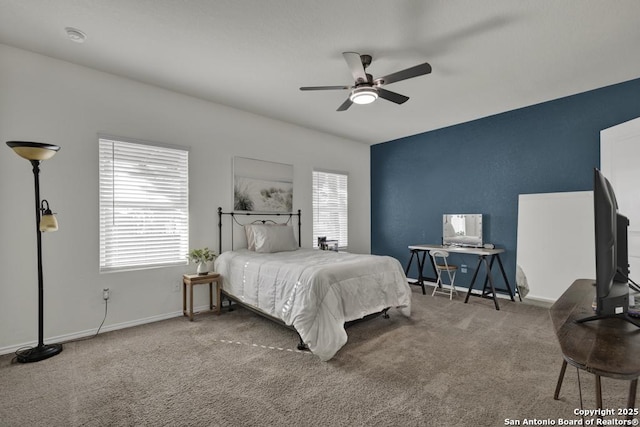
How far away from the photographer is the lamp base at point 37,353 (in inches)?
104

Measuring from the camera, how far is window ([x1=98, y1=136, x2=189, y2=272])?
3.41 metres

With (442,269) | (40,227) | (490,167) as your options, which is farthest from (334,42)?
(442,269)

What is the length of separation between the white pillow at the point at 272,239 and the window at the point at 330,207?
1066 millimetres

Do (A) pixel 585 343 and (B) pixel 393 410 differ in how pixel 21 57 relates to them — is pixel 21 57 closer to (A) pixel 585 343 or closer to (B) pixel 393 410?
(B) pixel 393 410

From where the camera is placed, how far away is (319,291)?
2.75m

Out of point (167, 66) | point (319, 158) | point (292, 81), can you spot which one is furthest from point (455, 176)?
point (167, 66)

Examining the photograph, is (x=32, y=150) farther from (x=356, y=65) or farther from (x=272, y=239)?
(x=356, y=65)

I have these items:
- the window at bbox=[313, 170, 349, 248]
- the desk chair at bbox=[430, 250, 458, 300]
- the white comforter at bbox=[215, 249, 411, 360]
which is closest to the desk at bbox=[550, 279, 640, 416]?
the white comforter at bbox=[215, 249, 411, 360]

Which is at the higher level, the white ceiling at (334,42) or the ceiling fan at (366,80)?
the white ceiling at (334,42)

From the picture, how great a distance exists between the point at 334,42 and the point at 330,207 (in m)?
3.40

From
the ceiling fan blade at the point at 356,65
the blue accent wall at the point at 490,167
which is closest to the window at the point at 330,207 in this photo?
the blue accent wall at the point at 490,167

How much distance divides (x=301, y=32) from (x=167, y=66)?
5.19 feet

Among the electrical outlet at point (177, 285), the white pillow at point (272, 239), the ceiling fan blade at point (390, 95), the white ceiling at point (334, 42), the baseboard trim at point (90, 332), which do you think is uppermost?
the white ceiling at point (334, 42)

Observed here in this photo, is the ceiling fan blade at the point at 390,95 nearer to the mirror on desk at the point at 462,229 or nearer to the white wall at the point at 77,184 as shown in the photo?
the white wall at the point at 77,184
